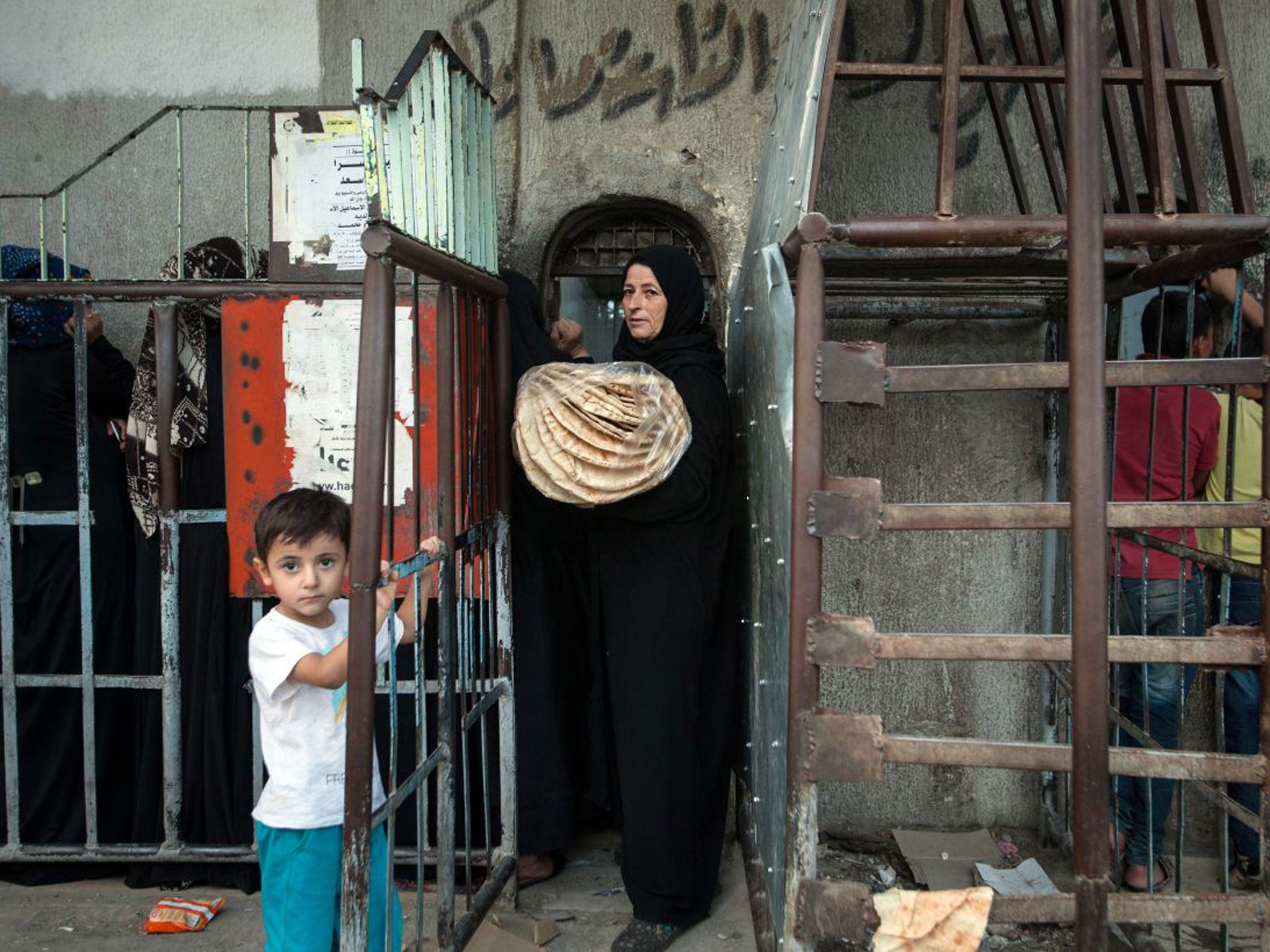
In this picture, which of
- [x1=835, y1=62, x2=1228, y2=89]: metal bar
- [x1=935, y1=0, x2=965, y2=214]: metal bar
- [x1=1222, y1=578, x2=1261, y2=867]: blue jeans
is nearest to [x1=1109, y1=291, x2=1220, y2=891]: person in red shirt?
[x1=1222, y1=578, x2=1261, y2=867]: blue jeans

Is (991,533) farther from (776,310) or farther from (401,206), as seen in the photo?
(401,206)

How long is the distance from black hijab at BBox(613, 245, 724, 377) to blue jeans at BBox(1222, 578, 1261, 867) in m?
1.96

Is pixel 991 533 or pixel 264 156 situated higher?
pixel 264 156

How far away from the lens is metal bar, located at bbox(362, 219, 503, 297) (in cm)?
197

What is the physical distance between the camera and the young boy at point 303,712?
2.04 meters

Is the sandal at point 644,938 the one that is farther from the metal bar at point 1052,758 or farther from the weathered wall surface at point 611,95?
the weathered wall surface at point 611,95

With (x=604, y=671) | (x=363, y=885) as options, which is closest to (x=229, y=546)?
(x=604, y=671)

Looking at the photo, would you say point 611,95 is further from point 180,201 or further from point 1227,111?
point 1227,111

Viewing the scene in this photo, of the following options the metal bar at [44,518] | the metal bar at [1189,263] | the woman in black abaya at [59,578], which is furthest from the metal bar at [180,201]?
the metal bar at [1189,263]

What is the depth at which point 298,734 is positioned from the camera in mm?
2105

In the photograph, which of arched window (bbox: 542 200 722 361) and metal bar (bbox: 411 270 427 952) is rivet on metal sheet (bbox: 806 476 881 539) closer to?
metal bar (bbox: 411 270 427 952)

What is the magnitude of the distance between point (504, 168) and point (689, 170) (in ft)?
A: 2.20

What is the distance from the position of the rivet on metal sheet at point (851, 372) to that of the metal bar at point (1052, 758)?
692mm

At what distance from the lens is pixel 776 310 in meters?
2.29
